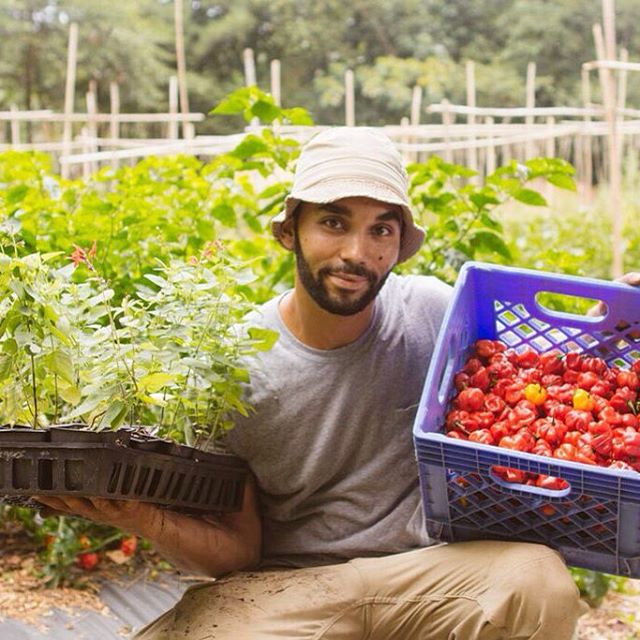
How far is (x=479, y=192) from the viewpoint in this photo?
2.54 m

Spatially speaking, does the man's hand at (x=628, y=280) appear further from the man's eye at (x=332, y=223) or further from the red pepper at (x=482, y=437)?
the man's eye at (x=332, y=223)

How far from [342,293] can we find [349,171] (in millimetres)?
240

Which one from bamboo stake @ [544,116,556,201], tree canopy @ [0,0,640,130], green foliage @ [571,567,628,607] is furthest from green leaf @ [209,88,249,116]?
tree canopy @ [0,0,640,130]

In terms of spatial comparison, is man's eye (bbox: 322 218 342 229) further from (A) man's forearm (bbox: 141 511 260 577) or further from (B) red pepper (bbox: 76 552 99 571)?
(B) red pepper (bbox: 76 552 99 571)

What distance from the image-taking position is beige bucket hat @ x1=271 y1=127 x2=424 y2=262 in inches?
75.1

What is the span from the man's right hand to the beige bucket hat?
63 cm

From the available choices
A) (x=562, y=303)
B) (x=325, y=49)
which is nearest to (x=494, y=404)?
(x=562, y=303)

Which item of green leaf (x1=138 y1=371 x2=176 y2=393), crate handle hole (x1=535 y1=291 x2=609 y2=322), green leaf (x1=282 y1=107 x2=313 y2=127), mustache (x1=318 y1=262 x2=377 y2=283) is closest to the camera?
green leaf (x1=138 y1=371 x2=176 y2=393)

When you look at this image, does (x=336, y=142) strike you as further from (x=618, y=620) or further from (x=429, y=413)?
(x=618, y=620)

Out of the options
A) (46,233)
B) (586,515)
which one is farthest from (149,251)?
(586,515)

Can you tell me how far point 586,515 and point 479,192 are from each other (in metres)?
1.08

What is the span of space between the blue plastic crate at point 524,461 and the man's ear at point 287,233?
0.38 m

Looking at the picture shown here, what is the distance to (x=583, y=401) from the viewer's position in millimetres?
1794

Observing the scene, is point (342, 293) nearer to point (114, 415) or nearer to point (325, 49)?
point (114, 415)
